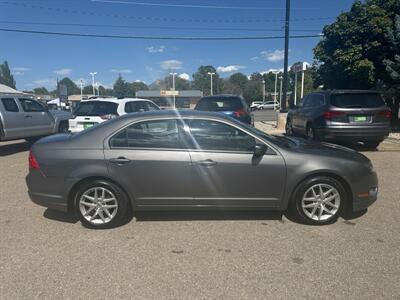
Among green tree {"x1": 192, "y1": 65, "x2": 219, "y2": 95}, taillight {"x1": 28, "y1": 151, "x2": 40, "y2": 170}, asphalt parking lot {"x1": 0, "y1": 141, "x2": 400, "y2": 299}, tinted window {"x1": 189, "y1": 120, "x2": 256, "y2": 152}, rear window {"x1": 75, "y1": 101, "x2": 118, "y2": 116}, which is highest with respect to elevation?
green tree {"x1": 192, "y1": 65, "x2": 219, "y2": 95}

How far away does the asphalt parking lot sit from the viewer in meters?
3.08

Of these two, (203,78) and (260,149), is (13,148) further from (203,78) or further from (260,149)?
(203,78)

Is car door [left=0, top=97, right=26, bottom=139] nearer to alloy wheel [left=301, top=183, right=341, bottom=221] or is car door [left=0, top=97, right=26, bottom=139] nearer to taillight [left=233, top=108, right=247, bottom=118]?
taillight [left=233, top=108, right=247, bottom=118]

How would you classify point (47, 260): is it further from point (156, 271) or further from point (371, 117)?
point (371, 117)

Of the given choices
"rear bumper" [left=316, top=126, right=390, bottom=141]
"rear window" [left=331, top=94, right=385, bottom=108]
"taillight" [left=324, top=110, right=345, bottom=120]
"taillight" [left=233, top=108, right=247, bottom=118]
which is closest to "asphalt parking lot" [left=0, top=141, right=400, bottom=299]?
"rear bumper" [left=316, top=126, right=390, bottom=141]

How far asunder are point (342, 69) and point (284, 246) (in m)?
13.6

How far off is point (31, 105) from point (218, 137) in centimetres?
911

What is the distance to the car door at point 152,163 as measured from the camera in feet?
14.2

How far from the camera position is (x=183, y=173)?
4.35 metres

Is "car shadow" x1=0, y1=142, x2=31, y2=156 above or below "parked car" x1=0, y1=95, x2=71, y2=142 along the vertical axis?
below

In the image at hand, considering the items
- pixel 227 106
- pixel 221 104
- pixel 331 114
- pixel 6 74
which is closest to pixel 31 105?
pixel 221 104

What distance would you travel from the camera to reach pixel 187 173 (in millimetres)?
4348

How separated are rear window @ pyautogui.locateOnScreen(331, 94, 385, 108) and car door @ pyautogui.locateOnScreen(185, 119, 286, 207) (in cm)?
574

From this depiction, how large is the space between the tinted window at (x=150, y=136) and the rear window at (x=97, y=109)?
519 cm
